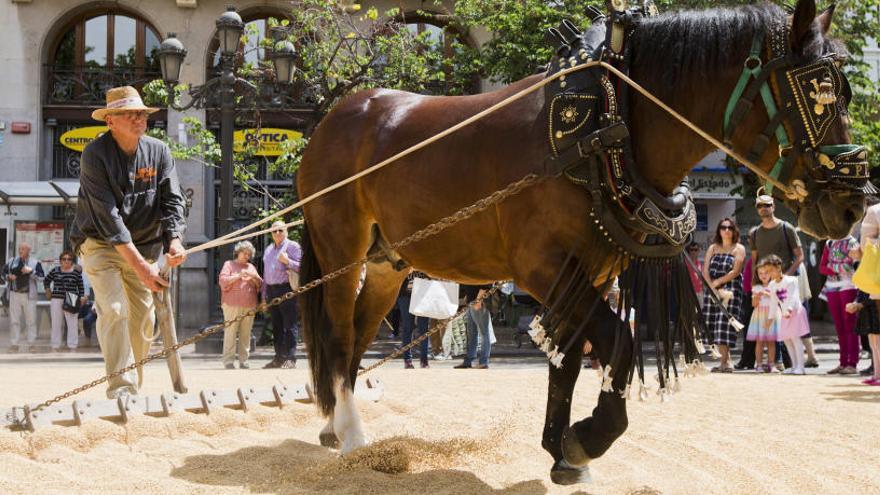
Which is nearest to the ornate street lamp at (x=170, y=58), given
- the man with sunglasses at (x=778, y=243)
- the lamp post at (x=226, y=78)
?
the lamp post at (x=226, y=78)

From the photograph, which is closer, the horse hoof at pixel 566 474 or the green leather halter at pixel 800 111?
the green leather halter at pixel 800 111

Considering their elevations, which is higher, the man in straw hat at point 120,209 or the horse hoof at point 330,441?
the man in straw hat at point 120,209

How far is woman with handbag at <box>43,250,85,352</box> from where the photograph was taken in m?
16.7

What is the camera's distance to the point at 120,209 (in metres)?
6.50

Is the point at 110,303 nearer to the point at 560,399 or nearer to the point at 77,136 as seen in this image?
the point at 560,399

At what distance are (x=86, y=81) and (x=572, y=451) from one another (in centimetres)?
2229

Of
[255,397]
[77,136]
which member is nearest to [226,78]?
[255,397]

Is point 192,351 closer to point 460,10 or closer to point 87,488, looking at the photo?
point 460,10

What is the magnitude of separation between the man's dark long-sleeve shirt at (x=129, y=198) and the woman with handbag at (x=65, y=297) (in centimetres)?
1076

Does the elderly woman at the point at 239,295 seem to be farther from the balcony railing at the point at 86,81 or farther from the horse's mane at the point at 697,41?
the balcony railing at the point at 86,81

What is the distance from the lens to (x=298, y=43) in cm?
1853

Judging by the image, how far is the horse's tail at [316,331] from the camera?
19.9ft

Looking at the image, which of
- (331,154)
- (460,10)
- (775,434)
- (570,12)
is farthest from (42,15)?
(775,434)

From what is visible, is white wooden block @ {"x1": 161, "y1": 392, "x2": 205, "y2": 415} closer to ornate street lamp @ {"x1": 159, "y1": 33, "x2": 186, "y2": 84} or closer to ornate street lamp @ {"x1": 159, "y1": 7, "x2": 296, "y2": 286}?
ornate street lamp @ {"x1": 159, "y1": 7, "x2": 296, "y2": 286}
